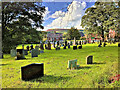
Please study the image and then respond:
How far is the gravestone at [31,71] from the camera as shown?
498cm

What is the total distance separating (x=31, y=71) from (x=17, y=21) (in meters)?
12.1

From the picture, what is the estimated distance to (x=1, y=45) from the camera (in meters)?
13.9

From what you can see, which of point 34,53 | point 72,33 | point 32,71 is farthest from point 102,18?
point 32,71

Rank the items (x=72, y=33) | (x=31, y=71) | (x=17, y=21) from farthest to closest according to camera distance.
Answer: (x=72, y=33)
(x=17, y=21)
(x=31, y=71)

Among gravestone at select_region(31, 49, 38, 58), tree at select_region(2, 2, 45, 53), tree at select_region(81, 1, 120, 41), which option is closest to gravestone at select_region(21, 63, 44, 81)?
gravestone at select_region(31, 49, 38, 58)

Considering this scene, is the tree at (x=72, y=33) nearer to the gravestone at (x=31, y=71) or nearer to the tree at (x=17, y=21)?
the tree at (x=17, y=21)

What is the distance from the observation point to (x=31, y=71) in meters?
5.15

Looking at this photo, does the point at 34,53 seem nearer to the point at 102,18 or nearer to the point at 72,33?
the point at 72,33

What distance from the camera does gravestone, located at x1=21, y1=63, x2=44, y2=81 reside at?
16.4 feet

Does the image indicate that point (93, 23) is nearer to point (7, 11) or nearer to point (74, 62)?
point (7, 11)

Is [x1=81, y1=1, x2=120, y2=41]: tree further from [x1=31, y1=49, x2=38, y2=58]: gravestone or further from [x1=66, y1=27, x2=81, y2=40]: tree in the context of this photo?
[x1=31, y1=49, x2=38, y2=58]: gravestone

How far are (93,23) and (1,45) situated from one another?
20.6 meters

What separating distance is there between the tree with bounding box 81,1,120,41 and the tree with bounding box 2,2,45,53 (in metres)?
13.3

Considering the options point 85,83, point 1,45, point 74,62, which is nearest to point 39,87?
point 85,83
